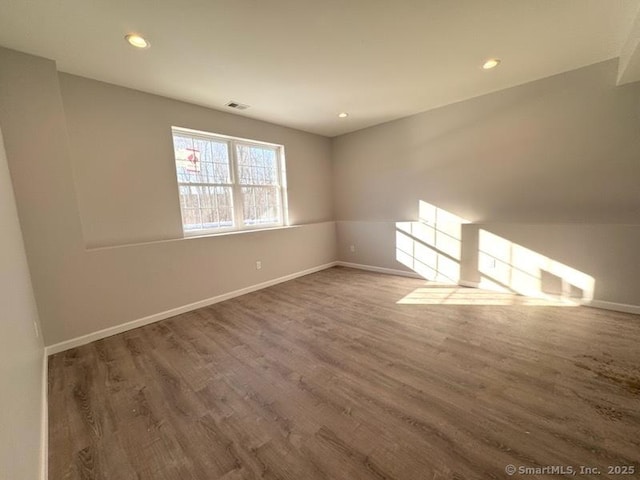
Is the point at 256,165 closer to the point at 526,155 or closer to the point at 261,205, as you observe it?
the point at 261,205

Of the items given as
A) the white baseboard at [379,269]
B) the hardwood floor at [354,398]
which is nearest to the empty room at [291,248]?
the hardwood floor at [354,398]

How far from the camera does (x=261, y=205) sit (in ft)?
14.6

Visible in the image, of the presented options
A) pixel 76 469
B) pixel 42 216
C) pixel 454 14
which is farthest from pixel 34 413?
pixel 454 14

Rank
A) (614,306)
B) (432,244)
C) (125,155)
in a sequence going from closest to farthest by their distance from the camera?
(614,306)
(125,155)
(432,244)

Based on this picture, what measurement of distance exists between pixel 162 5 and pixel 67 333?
3004 mm

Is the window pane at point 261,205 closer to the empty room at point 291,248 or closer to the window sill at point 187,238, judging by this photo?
the empty room at point 291,248

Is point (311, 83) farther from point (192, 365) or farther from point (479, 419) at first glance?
point (479, 419)

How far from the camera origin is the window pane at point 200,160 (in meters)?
3.45

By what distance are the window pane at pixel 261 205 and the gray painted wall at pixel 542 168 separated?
2023 mm

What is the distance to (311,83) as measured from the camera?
298 cm

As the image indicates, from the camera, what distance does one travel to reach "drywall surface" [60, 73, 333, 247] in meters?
2.67

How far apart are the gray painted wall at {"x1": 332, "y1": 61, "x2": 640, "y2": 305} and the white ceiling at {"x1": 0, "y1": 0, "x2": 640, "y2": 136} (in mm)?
372

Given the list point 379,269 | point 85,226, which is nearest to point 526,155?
point 379,269

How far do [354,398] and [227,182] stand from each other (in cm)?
342
